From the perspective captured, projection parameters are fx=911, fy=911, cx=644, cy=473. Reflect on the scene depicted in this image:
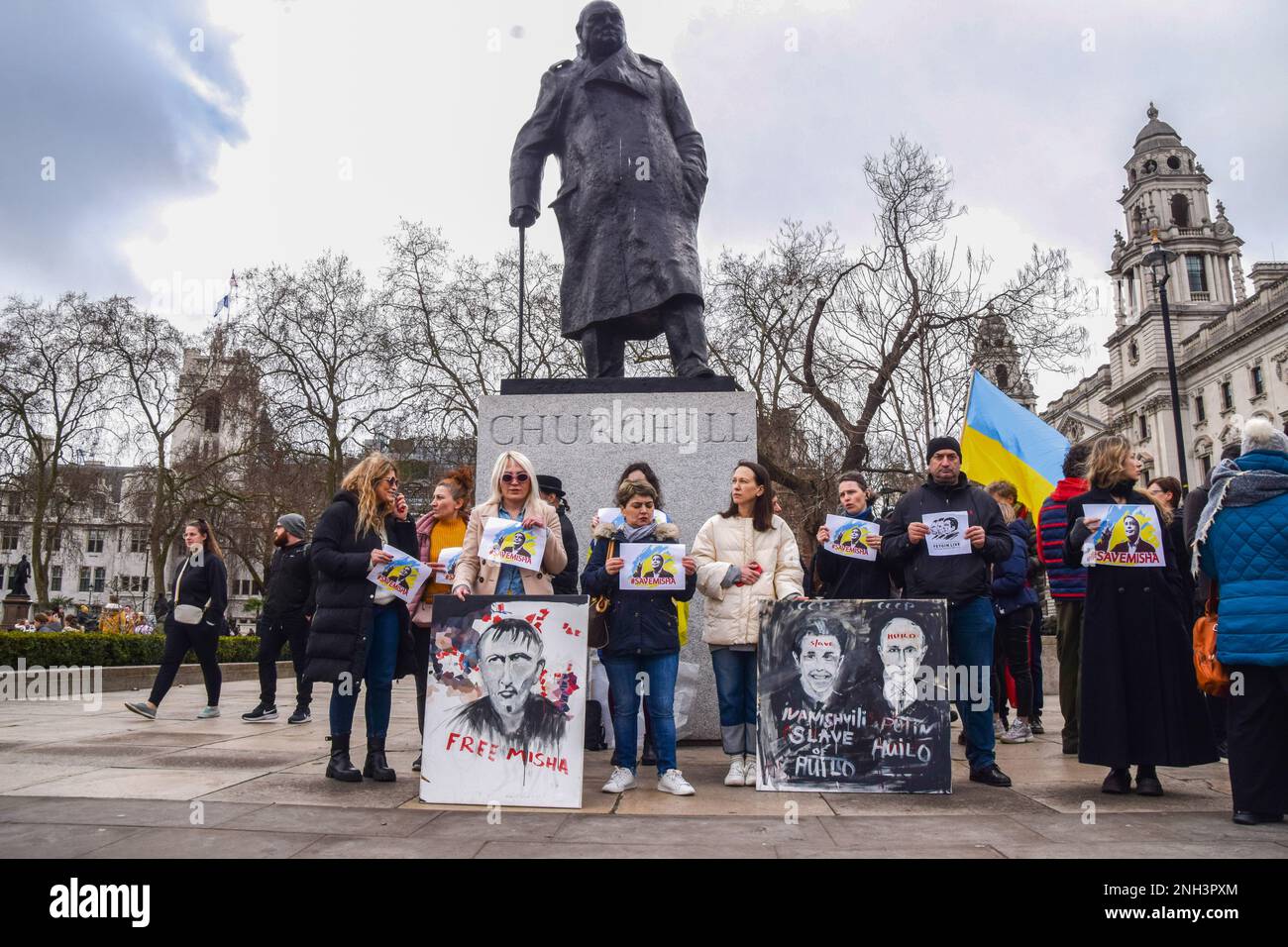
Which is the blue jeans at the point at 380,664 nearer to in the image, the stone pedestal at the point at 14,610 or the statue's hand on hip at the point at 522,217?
the statue's hand on hip at the point at 522,217

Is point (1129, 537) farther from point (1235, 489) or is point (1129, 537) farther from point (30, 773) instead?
point (30, 773)

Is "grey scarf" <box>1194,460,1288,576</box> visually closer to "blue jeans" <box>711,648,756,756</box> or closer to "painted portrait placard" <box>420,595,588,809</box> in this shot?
"blue jeans" <box>711,648,756,756</box>

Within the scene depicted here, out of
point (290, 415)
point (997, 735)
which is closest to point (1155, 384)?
point (290, 415)

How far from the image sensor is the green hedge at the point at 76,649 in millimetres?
14656

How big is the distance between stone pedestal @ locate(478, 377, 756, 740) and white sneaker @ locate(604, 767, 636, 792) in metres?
2.19

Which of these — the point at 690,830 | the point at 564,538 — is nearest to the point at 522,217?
the point at 564,538

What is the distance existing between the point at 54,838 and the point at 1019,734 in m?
6.72

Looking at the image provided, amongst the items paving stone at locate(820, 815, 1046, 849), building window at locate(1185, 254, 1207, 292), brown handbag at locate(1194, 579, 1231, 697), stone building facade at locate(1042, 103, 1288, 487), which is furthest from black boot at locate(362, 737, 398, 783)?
building window at locate(1185, 254, 1207, 292)

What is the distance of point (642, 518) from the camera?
5141mm

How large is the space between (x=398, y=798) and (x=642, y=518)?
6.35 ft

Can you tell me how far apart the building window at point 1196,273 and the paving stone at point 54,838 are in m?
87.8

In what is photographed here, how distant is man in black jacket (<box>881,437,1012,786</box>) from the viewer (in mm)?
5223

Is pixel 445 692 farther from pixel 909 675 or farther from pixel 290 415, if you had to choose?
pixel 290 415

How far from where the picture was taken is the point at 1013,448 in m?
11.8
